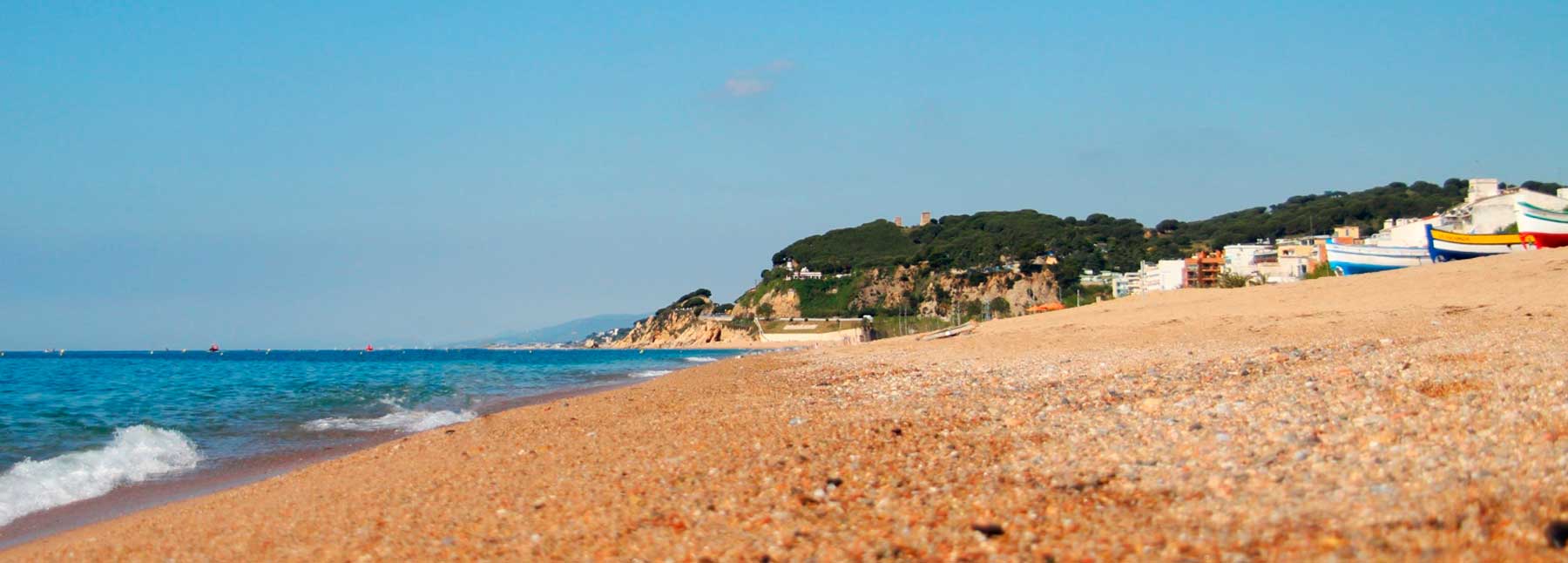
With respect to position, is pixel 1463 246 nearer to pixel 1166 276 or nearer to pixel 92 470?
pixel 1166 276

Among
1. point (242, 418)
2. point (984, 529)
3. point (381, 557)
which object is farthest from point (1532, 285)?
point (242, 418)

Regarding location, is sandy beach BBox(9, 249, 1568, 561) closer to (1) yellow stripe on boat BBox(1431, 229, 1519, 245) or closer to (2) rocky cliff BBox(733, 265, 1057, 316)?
(1) yellow stripe on boat BBox(1431, 229, 1519, 245)

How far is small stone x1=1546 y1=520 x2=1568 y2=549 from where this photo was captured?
363cm

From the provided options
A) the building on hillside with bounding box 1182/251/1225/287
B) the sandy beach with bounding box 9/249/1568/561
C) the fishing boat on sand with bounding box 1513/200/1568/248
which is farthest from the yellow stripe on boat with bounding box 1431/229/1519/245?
the sandy beach with bounding box 9/249/1568/561

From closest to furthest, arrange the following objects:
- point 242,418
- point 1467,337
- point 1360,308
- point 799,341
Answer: point 1467,337
point 242,418
point 1360,308
point 799,341

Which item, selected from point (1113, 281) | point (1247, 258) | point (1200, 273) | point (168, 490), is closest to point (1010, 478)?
point (168, 490)

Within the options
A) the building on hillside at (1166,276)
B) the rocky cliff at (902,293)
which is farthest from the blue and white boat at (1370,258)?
the rocky cliff at (902,293)

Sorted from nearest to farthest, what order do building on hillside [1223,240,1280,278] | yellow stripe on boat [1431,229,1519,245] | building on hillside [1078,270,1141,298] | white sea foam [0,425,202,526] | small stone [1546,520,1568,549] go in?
small stone [1546,520,1568,549], white sea foam [0,425,202,526], yellow stripe on boat [1431,229,1519,245], building on hillside [1223,240,1280,278], building on hillside [1078,270,1141,298]

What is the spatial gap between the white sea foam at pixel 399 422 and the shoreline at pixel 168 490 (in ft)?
5.39

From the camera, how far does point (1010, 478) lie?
598cm

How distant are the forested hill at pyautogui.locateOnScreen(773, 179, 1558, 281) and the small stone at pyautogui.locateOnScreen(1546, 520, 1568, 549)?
11651 centimetres

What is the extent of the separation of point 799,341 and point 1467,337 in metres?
102

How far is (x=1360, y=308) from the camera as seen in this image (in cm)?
2314

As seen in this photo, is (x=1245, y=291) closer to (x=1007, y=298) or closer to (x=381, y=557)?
(x=381, y=557)
